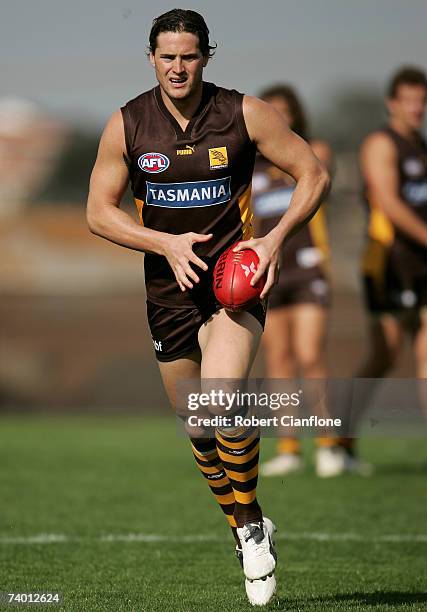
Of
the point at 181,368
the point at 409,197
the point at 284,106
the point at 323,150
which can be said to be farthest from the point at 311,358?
the point at 181,368

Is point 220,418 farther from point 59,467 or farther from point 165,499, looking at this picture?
point 59,467

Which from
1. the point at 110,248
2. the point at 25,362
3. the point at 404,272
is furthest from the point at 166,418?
the point at 110,248

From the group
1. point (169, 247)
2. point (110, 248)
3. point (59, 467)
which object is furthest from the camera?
point (110, 248)

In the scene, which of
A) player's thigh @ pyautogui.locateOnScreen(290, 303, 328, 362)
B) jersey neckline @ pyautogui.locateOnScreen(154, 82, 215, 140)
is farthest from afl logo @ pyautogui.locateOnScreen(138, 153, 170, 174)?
player's thigh @ pyautogui.locateOnScreen(290, 303, 328, 362)

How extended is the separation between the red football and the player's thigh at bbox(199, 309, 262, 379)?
0.09m

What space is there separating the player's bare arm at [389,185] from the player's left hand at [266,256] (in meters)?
4.41

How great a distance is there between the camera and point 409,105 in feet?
30.7

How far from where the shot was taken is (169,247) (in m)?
4.98

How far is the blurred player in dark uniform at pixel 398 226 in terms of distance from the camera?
928cm

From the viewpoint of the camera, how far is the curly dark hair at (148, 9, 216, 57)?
197 inches

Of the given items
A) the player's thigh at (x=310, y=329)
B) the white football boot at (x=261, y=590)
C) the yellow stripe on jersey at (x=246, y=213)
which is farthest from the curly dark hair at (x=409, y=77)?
the white football boot at (x=261, y=590)

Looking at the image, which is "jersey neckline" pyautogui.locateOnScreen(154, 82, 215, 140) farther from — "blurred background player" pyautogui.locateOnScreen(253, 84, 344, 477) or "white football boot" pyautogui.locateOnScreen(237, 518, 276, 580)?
"blurred background player" pyautogui.locateOnScreen(253, 84, 344, 477)

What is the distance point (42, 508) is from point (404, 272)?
11.2 ft

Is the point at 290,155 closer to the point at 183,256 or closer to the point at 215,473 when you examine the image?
the point at 183,256
